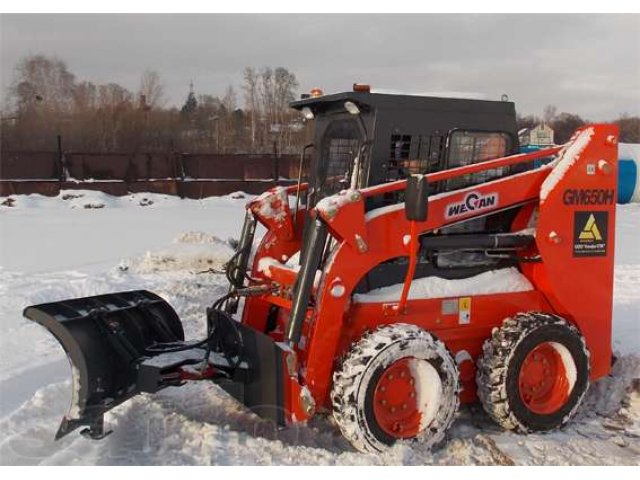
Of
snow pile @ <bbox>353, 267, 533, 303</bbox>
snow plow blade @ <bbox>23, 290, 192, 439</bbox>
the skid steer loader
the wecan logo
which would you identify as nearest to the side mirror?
the skid steer loader

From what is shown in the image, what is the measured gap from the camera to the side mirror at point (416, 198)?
3.96m

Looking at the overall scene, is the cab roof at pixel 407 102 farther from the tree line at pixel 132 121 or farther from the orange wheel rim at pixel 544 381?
the tree line at pixel 132 121

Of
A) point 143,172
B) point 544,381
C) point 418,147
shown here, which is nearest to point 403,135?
point 418,147

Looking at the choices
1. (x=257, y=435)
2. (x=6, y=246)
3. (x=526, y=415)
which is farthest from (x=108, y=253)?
(x=526, y=415)

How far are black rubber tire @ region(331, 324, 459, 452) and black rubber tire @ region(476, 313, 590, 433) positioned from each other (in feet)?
1.36

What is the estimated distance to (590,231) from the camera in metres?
4.75

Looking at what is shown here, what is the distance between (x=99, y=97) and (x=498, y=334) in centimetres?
2897

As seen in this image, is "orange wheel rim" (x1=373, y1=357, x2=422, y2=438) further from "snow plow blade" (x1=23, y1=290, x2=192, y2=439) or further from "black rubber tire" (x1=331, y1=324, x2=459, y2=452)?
"snow plow blade" (x1=23, y1=290, x2=192, y2=439)

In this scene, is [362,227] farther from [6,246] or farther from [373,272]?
[6,246]

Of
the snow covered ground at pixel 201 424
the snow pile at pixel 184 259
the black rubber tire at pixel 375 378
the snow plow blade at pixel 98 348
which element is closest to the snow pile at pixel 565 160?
the black rubber tire at pixel 375 378

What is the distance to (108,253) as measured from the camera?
1175 centimetres

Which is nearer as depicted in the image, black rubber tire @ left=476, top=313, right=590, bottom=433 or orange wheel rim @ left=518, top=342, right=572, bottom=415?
black rubber tire @ left=476, top=313, right=590, bottom=433

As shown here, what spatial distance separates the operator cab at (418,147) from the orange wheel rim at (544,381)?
67cm

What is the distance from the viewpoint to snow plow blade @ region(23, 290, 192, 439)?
3.98 m
